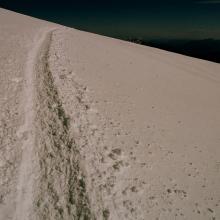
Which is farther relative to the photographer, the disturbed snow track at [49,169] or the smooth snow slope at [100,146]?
the smooth snow slope at [100,146]

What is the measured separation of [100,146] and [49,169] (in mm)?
1231

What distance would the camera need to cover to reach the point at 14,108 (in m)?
6.75

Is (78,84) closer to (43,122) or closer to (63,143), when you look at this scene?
(43,122)

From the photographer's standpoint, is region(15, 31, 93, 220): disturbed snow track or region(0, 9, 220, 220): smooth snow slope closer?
region(15, 31, 93, 220): disturbed snow track

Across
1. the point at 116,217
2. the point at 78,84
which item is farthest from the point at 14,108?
the point at 116,217

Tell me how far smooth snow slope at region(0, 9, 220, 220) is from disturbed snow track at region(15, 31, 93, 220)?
17 mm

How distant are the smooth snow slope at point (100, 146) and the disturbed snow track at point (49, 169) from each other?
0.02 m

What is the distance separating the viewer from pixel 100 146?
18.3 ft

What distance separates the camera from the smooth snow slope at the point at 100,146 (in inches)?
167

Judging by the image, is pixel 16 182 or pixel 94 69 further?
pixel 94 69

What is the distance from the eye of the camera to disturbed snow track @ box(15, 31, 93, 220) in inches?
160

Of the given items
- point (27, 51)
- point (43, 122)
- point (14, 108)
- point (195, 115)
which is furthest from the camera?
point (27, 51)

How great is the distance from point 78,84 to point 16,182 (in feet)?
15.6

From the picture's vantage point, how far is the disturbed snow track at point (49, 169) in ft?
13.3
